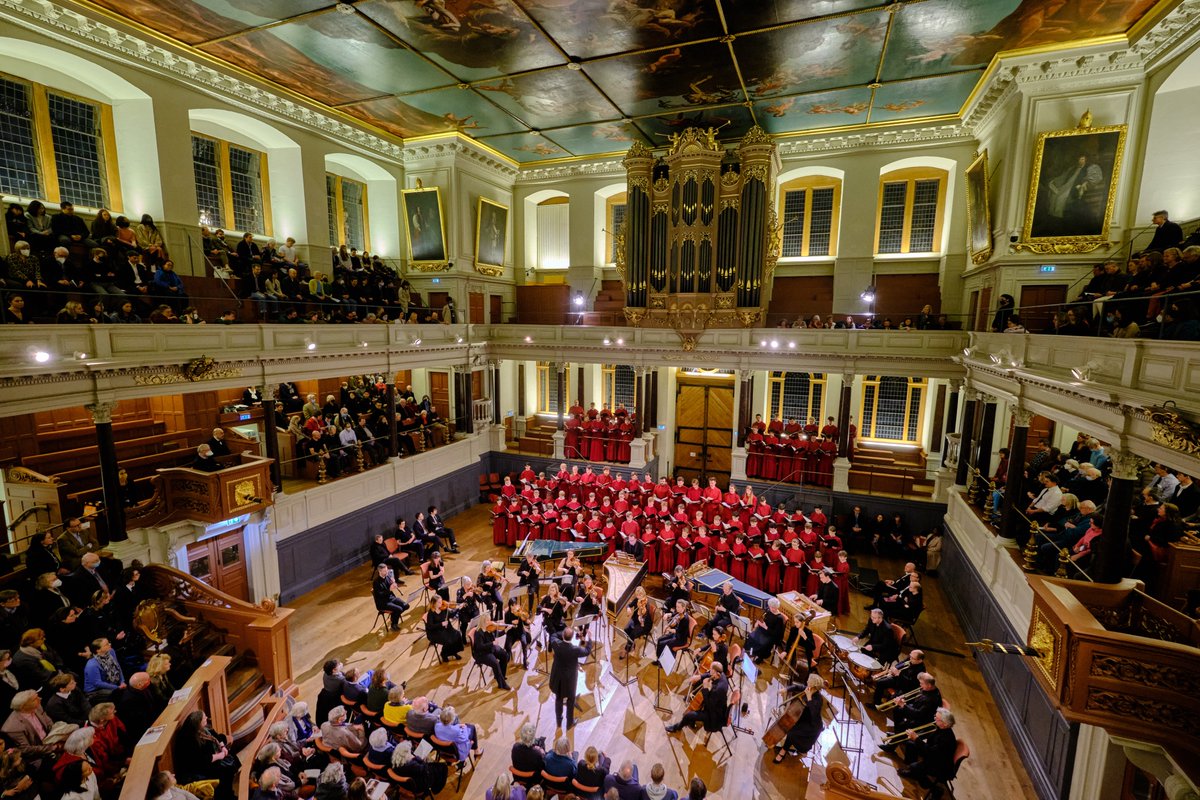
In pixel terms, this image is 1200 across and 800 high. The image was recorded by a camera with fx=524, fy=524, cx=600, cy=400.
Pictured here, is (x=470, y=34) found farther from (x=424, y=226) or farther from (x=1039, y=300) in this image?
(x=1039, y=300)

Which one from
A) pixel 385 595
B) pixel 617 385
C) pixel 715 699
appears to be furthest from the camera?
pixel 617 385

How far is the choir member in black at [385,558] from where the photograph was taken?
995cm

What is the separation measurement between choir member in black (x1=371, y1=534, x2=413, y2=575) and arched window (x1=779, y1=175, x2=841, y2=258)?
42.9 feet

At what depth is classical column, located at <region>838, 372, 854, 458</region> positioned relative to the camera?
515 inches

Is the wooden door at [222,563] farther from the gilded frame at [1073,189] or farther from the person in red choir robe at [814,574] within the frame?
the gilded frame at [1073,189]

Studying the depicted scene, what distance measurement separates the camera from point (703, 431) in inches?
648

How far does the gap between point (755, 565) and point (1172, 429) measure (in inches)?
264

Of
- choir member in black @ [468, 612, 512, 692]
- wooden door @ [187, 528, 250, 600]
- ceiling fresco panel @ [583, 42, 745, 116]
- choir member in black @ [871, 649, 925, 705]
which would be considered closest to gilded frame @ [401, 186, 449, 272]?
ceiling fresco panel @ [583, 42, 745, 116]

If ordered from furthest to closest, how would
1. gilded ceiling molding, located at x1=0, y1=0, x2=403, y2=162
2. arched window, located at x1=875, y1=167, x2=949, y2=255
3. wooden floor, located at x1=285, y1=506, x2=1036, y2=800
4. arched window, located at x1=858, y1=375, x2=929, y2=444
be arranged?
arched window, located at x1=858, y1=375, x2=929, y2=444 → arched window, located at x1=875, y1=167, x2=949, y2=255 → gilded ceiling molding, located at x1=0, y1=0, x2=403, y2=162 → wooden floor, located at x1=285, y1=506, x2=1036, y2=800

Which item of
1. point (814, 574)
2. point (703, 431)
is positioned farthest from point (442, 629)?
point (703, 431)

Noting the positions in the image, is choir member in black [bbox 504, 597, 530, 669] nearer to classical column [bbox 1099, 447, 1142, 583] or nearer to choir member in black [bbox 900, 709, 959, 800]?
choir member in black [bbox 900, 709, 959, 800]

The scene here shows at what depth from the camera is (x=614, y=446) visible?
15.2 meters

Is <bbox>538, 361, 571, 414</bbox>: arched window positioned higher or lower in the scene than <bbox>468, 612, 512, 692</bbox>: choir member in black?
higher

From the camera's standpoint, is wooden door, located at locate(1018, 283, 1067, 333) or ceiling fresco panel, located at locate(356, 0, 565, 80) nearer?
ceiling fresco panel, located at locate(356, 0, 565, 80)
